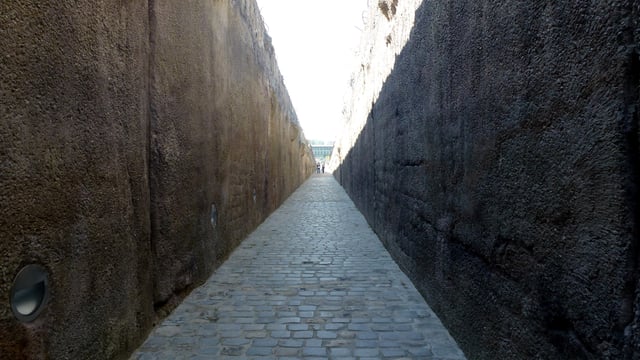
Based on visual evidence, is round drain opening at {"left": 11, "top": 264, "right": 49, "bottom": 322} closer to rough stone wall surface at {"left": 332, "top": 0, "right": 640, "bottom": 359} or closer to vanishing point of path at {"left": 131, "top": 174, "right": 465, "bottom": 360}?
vanishing point of path at {"left": 131, "top": 174, "right": 465, "bottom": 360}

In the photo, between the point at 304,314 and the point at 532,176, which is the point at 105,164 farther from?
the point at 532,176

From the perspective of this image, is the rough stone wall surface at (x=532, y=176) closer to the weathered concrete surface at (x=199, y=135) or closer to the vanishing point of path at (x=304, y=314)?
the vanishing point of path at (x=304, y=314)

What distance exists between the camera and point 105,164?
2436 millimetres

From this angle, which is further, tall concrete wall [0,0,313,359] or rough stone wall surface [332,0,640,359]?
tall concrete wall [0,0,313,359]

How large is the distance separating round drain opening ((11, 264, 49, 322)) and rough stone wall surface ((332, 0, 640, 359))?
84.8 inches

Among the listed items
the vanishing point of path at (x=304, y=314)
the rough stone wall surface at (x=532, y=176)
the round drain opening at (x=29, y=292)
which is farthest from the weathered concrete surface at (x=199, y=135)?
the rough stone wall surface at (x=532, y=176)

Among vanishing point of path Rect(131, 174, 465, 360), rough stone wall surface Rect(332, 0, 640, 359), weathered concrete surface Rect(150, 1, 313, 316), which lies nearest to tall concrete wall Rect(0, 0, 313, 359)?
weathered concrete surface Rect(150, 1, 313, 316)

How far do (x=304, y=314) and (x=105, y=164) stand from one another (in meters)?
1.89

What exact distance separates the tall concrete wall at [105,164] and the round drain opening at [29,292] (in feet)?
0.11

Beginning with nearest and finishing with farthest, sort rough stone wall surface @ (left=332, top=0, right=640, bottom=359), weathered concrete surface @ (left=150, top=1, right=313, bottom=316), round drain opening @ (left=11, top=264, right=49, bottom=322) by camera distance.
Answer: rough stone wall surface @ (left=332, top=0, right=640, bottom=359) → round drain opening @ (left=11, top=264, right=49, bottom=322) → weathered concrete surface @ (left=150, top=1, right=313, bottom=316)

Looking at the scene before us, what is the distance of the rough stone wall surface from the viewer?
1256 millimetres

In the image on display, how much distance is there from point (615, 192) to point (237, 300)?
314cm

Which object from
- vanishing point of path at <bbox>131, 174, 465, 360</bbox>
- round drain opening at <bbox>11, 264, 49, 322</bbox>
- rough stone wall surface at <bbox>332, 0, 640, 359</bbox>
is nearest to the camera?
rough stone wall surface at <bbox>332, 0, 640, 359</bbox>

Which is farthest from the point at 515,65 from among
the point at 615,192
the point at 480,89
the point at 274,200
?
the point at 274,200
